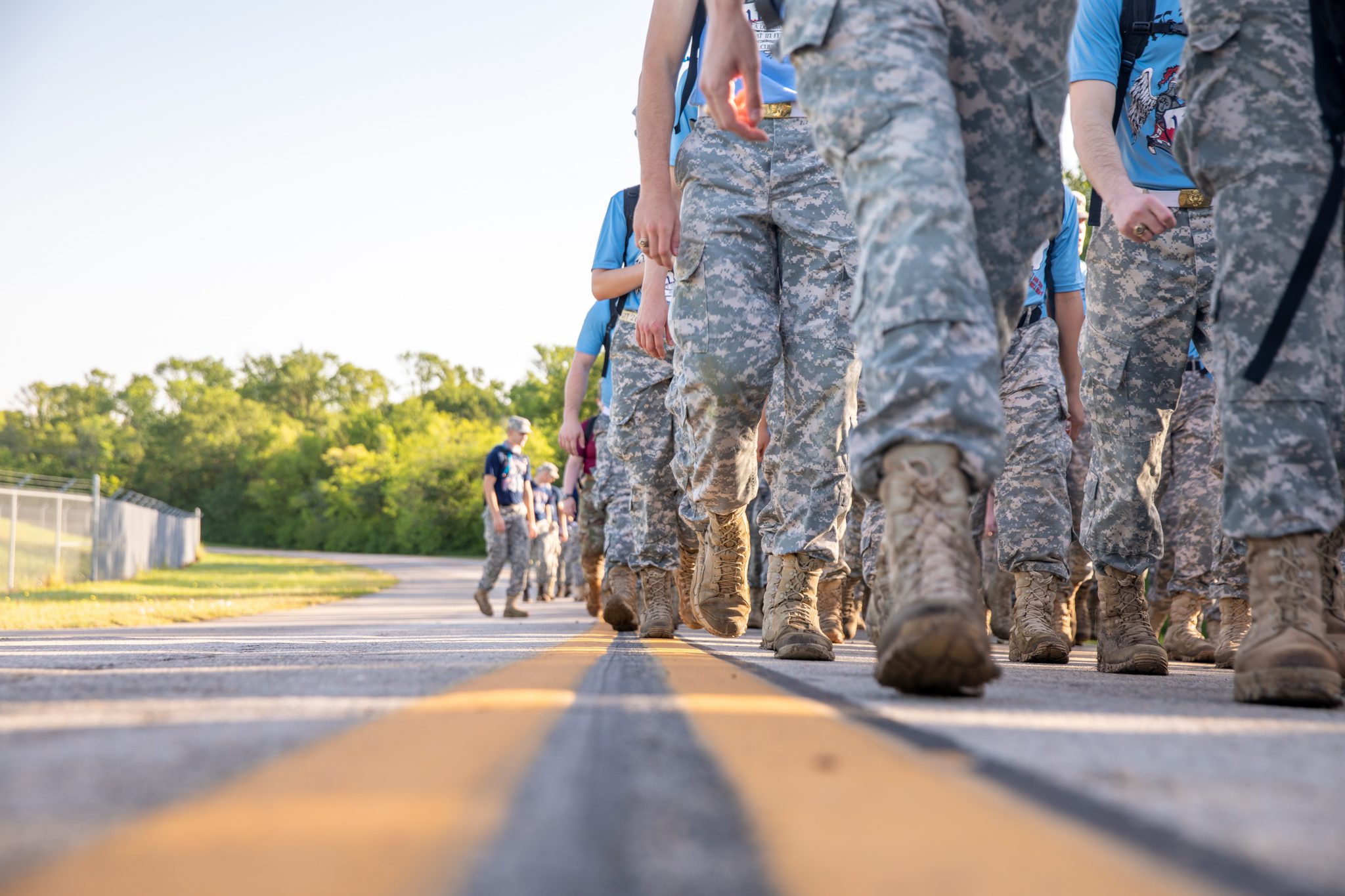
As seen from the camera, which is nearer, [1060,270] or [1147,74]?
[1147,74]

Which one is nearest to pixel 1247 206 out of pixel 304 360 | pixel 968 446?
pixel 968 446

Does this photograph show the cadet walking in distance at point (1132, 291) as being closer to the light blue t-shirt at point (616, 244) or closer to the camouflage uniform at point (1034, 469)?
the camouflage uniform at point (1034, 469)

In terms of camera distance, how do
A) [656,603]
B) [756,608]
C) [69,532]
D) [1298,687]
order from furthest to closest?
[69,532] → [756,608] → [656,603] → [1298,687]

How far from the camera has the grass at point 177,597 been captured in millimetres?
9156

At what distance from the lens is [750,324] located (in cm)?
427

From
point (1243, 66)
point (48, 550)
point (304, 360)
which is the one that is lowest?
point (48, 550)

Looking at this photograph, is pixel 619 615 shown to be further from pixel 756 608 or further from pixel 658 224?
pixel 658 224

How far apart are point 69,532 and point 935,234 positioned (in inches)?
1013

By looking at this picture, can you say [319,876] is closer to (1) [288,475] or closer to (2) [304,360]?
(1) [288,475]

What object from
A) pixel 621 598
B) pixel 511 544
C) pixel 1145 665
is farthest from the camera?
pixel 511 544

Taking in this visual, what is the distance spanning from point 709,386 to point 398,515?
76.7 meters

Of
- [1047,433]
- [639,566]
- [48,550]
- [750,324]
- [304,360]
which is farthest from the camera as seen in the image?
[304,360]

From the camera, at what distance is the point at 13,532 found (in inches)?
793

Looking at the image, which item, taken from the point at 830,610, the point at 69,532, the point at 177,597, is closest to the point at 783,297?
the point at 830,610
